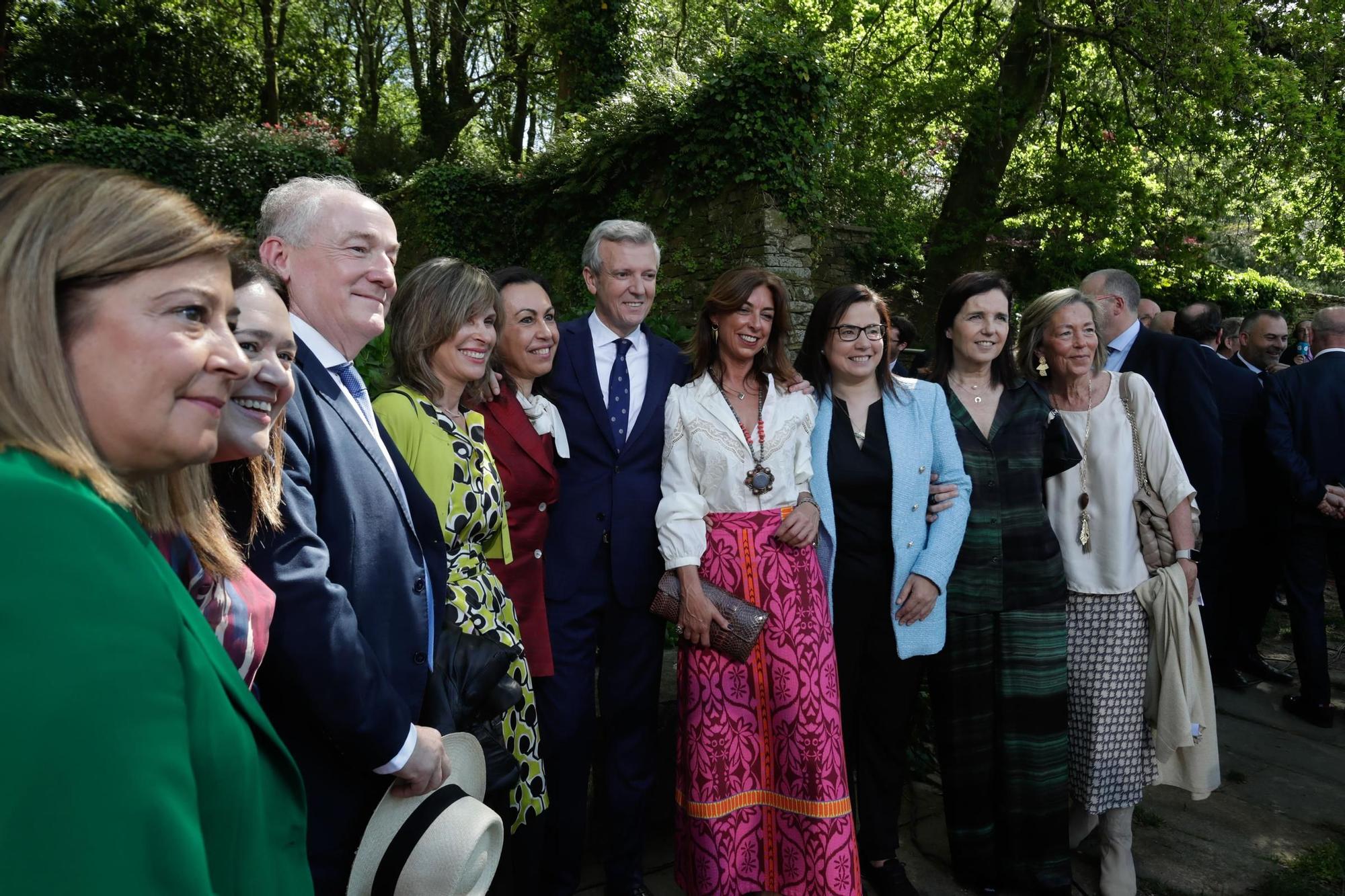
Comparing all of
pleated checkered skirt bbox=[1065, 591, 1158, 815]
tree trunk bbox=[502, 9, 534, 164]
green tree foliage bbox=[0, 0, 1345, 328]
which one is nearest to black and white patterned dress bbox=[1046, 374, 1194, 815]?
pleated checkered skirt bbox=[1065, 591, 1158, 815]

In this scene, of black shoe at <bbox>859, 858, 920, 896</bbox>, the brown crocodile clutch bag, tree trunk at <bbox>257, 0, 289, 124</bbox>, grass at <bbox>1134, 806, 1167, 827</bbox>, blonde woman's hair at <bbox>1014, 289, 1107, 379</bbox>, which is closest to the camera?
the brown crocodile clutch bag

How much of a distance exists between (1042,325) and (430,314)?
7.97ft

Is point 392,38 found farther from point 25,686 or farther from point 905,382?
point 25,686

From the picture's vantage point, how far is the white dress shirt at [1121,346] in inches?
206

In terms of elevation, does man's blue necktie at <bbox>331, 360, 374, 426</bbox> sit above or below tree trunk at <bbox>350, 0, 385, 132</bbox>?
below

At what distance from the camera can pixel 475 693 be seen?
2.25 metres

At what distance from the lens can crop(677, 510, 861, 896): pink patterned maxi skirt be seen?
9.73ft

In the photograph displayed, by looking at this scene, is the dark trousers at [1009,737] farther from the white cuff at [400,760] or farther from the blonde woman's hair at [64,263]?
the blonde woman's hair at [64,263]

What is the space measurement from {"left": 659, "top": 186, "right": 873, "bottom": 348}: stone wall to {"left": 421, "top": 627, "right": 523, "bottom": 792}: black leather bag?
275 inches

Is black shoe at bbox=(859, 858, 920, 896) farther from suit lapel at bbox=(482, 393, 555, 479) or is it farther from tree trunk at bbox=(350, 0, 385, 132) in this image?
tree trunk at bbox=(350, 0, 385, 132)

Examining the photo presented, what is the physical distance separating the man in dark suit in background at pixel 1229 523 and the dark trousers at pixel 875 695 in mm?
3569

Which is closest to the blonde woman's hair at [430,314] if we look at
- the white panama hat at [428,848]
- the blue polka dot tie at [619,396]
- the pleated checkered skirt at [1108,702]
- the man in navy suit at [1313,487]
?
the blue polka dot tie at [619,396]

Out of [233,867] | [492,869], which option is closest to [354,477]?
[492,869]

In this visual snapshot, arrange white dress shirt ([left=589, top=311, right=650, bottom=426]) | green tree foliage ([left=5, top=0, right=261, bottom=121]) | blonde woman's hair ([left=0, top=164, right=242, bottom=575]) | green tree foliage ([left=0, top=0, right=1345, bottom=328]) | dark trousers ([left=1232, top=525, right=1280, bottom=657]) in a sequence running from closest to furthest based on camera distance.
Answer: blonde woman's hair ([left=0, top=164, right=242, bottom=575]) → white dress shirt ([left=589, top=311, right=650, bottom=426]) → dark trousers ([left=1232, top=525, right=1280, bottom=657]) → green tree foliage ([left=0, top=0, right=1345, bottom=328]) → green tree foliage ([left=5, top=0, right=261, bottom=121])
